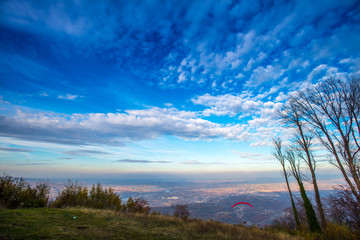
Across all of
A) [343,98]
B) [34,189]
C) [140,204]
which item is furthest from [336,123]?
[140,204]

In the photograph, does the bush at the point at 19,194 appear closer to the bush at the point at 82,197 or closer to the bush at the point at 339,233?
the bush at the point at 82,197

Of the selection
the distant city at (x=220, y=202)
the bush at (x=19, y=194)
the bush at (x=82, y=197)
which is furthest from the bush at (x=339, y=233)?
the bush at (x=19, y=194)

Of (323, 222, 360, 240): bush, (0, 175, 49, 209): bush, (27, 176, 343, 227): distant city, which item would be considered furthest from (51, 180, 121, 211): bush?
(323, 222, 360, 240): bush

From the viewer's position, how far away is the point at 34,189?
12.8m

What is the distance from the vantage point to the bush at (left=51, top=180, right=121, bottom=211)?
16000 millimetres

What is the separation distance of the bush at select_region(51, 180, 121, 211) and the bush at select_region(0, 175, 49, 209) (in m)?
2.25

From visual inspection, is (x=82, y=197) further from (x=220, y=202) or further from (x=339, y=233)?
(x=220, y=202)

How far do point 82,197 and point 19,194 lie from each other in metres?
7.78

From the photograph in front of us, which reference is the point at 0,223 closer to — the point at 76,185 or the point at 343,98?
the point at 76,185

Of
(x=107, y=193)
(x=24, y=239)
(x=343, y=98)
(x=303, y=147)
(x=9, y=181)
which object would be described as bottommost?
(x=107, y=193)

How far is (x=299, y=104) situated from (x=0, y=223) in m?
20.2

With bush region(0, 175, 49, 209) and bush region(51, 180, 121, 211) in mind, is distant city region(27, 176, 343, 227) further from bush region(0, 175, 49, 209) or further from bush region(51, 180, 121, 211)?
bush region(0, 175, 49, 209)

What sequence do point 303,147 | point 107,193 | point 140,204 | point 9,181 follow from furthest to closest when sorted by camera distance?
point 140,204 < point 107,193 < point 303,147 < point 9,181

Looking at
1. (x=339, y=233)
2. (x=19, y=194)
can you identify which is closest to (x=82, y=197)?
(x=19, y=194)
